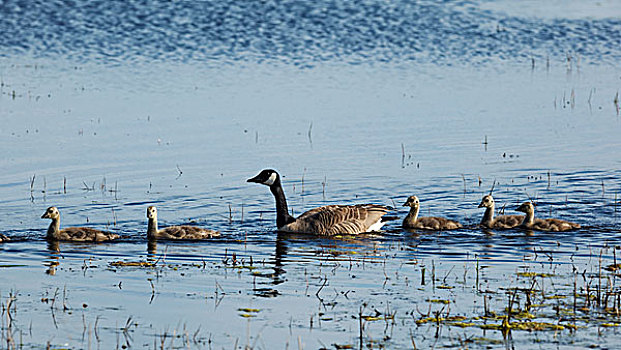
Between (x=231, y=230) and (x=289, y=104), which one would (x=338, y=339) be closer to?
(x=231, y=230)

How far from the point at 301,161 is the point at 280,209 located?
16.2 ft

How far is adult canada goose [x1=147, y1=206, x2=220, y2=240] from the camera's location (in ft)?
57.6

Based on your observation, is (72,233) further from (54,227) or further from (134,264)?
(134,264)

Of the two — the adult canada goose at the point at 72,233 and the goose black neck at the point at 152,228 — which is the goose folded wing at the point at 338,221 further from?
the adult canada goose at the point at 72,233

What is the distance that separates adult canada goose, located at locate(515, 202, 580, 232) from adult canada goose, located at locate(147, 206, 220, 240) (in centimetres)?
526

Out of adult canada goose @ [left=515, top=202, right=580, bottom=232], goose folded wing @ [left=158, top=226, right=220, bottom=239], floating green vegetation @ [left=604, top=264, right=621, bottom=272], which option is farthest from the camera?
adult canada goose @ [left=515, top=202, right=580, bottom=232]

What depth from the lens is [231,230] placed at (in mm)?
18688

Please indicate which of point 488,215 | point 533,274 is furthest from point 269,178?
point 533,274

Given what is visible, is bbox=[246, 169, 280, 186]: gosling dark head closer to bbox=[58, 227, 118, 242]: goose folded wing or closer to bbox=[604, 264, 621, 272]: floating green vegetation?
bbox=[58, 227, 118, 242]: goose folded wing

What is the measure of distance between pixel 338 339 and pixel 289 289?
2.40 metres

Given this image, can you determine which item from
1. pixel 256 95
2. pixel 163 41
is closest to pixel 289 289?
pixel 256 95

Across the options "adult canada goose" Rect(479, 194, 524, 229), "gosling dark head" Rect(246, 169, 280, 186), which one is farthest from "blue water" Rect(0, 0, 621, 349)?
"gosling dark head" Rect(246, 169, 280, 186)

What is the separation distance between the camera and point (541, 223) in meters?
18.3

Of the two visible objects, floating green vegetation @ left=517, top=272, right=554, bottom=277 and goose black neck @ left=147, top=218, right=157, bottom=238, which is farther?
goose black neck @ left=147, top=218, right=157, bottom=238
